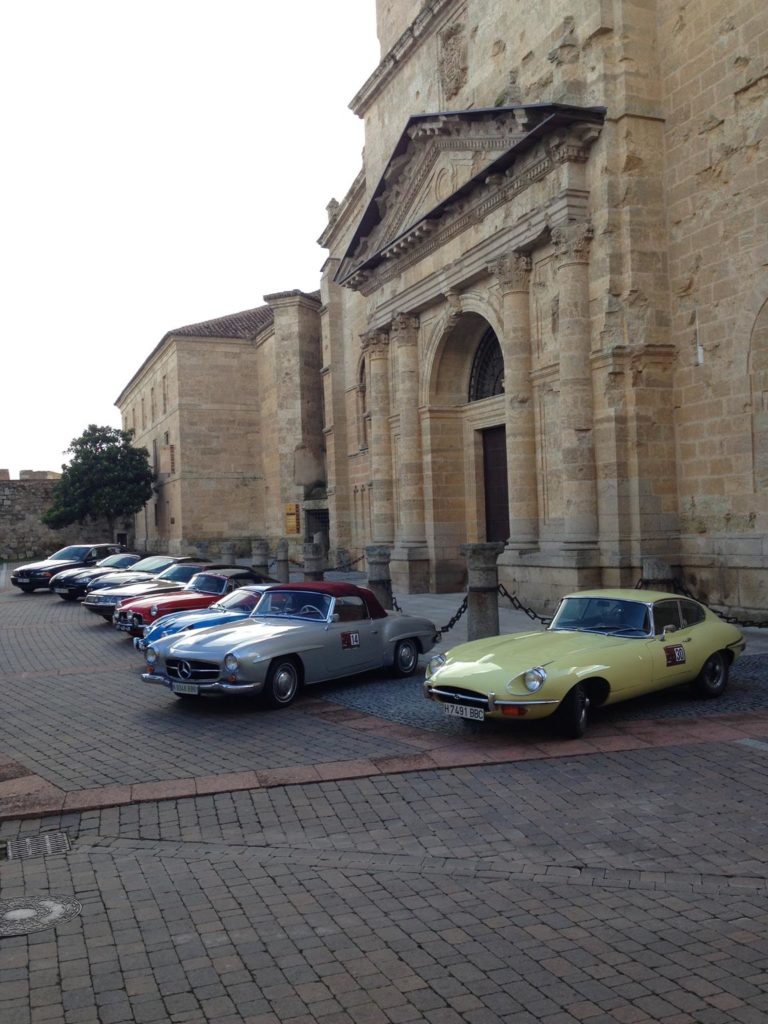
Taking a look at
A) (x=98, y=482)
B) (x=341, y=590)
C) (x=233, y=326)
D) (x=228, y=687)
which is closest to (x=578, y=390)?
(x=341, y=590)

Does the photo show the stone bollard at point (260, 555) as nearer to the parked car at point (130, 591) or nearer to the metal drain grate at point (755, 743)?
the parked car at point (130, 591)

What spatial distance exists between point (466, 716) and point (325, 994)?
13.5 feet

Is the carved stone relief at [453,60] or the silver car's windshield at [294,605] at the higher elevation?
the carved stone relief at [453,60]

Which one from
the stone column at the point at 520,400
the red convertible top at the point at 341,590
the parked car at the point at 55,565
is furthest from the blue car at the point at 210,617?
the parked car at the point at 55,565

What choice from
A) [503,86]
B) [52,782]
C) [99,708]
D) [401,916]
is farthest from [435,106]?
[401,916]

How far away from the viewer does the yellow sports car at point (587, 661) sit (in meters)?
7.53

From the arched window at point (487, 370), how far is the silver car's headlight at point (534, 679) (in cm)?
1411

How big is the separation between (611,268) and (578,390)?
7.01 ft

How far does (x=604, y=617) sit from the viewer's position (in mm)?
8961

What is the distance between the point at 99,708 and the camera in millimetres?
9734

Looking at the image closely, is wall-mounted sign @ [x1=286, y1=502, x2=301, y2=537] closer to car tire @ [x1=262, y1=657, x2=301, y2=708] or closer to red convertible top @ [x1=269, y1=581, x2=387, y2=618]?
red convertible top @ [x1=269, y1=581, x2=387, y2=618]

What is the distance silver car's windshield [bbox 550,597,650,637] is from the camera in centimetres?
871

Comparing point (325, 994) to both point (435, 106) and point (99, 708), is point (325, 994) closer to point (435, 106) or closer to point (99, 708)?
point (99, 708)

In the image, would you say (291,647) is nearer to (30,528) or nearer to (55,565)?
(55,565)
